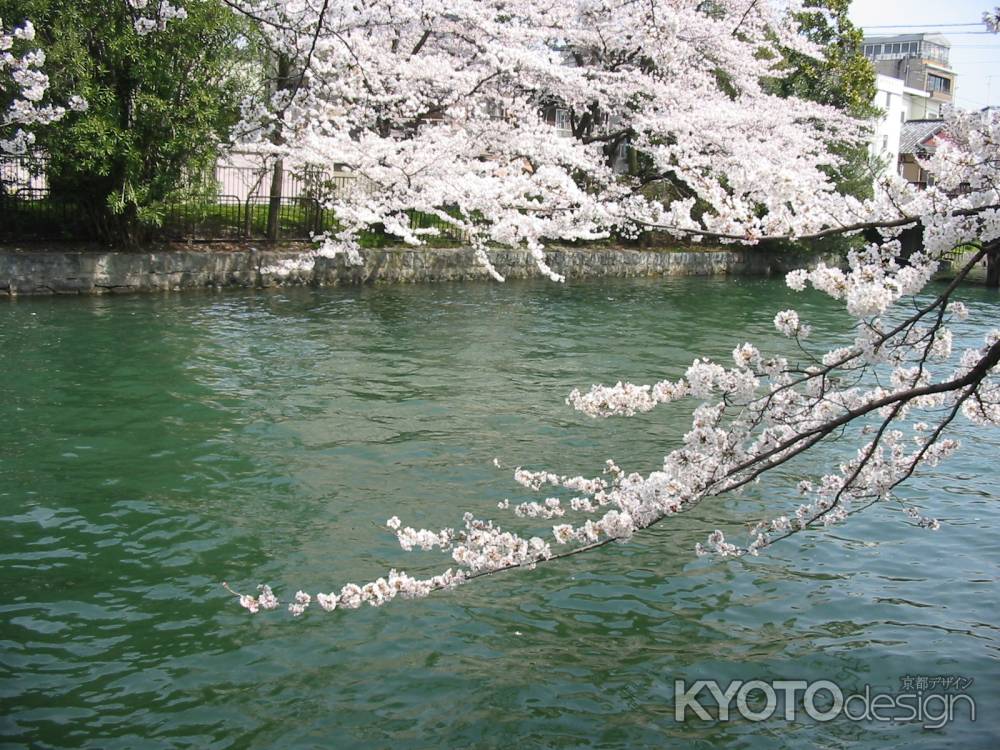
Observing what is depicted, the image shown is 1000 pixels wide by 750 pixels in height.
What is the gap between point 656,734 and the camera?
14.4 ft

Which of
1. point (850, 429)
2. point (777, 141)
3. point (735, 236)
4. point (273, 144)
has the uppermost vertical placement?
point (777, 141)

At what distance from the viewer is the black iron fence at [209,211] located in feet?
51.6

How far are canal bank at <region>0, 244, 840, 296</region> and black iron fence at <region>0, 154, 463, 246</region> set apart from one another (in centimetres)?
64

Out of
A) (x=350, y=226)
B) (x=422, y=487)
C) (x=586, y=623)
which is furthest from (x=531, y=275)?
(x=586, y=623)

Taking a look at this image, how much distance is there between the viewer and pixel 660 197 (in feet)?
88.1

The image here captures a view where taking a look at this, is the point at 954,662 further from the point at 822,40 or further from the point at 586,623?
the point at 822,40

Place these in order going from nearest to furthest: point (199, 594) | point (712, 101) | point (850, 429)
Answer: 1. point (199, 594)
2. point (850, 429)
3. point (712, 101)

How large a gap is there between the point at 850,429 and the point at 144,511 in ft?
23.0

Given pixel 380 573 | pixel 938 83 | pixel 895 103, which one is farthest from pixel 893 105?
pixel 380 573

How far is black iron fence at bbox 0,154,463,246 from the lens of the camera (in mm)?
15727

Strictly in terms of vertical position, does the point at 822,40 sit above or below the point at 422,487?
above

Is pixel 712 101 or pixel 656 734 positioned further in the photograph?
pixel 712 101

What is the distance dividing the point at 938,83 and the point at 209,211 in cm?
6451

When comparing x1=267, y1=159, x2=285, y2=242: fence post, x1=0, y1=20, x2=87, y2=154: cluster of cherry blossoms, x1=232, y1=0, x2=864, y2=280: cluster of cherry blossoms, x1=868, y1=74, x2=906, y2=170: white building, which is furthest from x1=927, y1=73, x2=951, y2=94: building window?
x1=0, y1=20, x2=87, y2=154: cluster of cherry blossoms
